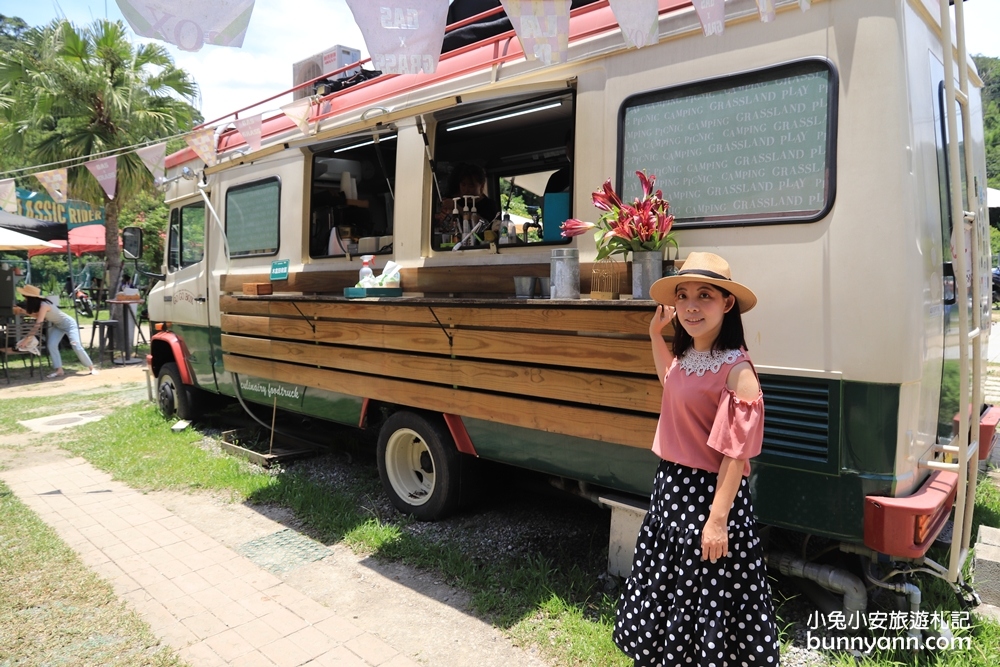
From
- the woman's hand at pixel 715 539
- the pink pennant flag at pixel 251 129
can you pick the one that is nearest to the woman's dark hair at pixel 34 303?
the pink pennant flag at pixel 251 129

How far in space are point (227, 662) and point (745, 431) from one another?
2.45 m

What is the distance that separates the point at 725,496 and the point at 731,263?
1.17m

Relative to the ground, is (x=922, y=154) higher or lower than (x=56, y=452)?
higher

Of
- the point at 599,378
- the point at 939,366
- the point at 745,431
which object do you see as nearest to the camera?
the point at 745,431

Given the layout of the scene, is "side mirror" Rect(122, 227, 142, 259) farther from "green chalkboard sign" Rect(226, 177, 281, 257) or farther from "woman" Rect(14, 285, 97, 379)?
"woman" Rect(14, 285, 97, 379)

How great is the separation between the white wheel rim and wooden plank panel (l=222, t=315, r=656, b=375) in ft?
2.34

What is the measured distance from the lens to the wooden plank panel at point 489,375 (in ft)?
10.2

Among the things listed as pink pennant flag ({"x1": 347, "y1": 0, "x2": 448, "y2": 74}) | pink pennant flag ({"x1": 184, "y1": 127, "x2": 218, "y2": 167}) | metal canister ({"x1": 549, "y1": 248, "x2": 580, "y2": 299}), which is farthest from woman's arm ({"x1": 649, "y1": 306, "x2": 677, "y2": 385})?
pink pennant flag ({"x1": 184, "y1": 127, "x2": 218, "y2": 167})

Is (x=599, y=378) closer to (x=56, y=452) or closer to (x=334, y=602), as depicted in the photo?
(x=334, y=602)

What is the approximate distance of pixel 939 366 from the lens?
3.02 metres

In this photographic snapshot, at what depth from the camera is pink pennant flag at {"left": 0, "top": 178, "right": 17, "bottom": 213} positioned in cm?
891

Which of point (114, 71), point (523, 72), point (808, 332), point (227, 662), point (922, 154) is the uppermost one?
point (114, 71)

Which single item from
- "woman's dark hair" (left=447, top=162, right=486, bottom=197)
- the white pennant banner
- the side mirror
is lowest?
the side mirror

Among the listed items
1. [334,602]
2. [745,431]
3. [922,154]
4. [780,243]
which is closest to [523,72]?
[780,243]
